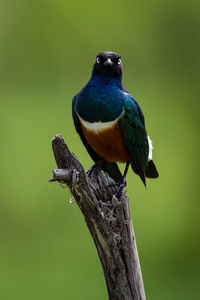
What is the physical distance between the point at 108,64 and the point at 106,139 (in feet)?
1.88

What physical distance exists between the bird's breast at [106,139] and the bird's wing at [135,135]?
5 centimetres

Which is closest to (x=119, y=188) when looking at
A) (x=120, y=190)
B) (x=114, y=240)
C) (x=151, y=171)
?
(x=120, y=190)

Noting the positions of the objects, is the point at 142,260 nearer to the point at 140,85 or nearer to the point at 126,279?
the point at 140,85

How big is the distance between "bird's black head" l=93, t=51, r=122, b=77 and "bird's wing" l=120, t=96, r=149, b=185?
236mm

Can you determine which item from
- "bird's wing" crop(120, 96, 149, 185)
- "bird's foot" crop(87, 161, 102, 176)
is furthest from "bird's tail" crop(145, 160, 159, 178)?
"bird's foot" crop(87, 161, 102, 176)

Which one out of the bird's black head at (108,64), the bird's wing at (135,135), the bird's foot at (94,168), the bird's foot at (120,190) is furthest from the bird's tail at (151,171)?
the bird's black head at (108,64)

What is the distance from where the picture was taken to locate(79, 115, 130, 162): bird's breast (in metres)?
4.35

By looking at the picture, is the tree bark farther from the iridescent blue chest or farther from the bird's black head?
the bird's black head

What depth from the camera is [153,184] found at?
8102mm

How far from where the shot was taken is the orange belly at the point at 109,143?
4375mm

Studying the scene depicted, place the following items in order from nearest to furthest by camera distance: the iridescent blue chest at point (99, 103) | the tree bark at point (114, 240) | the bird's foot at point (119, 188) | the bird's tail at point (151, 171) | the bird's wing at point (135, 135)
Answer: the tree bark at point (114, 240)
the bird's foot at point (119, 188)
the iridescent blue chest at point (99, 103)
the bird's wing at point (135, 135)
the bird's tail at point (151, 171)

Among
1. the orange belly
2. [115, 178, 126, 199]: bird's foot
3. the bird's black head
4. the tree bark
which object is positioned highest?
the bird's black head

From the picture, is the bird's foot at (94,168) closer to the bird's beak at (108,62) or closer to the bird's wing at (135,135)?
the bird's wing at (135,135)

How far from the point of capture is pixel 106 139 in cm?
439
